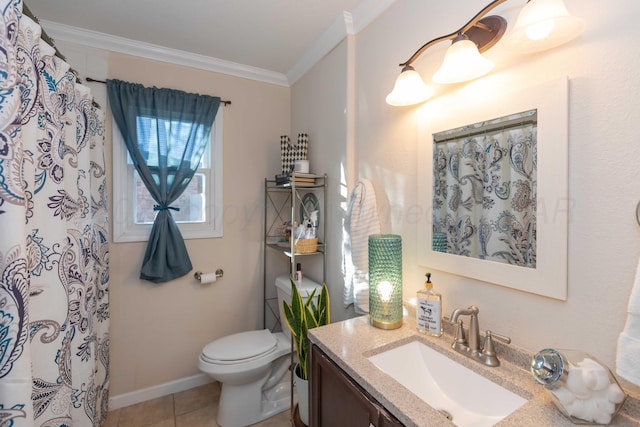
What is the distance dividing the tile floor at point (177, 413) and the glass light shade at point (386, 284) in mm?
1154

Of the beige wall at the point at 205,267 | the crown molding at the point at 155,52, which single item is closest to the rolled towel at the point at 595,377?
the beige wall at the point at 205,267

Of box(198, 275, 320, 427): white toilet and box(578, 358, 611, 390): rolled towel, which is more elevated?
box(578, 358, 611, 390): rolled towel

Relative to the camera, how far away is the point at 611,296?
28.2 inches

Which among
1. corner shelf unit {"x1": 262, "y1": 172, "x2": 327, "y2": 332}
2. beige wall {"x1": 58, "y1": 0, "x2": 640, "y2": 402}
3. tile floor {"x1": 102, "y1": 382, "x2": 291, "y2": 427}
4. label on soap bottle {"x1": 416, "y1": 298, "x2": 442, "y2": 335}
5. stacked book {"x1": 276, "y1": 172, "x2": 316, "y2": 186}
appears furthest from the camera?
corner shelf unit {"x1": 262, "y1": 172, "x2": 327, "y2": 332}

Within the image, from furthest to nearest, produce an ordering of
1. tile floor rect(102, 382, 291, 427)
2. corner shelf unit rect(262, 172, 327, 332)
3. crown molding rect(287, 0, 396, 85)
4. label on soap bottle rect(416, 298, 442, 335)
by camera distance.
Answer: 1. corner shelf unit rect(262, 172, 327, 332)
2. tile floor rect(102, 382, 291, 427)
3. crown molding rect(287, 0, 396, 85)
4. label on soap bottle rect(416, 298, 442, 335)

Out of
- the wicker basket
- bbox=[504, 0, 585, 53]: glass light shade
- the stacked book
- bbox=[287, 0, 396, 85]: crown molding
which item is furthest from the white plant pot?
bbox=[287, 0, 396, 85]: crown molding

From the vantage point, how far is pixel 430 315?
1085 millimetres

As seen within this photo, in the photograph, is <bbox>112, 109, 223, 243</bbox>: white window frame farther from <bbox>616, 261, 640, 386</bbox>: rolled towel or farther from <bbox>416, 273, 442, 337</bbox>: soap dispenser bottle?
<bbox>616, 261, 640, 386</bbox>: rolled towel

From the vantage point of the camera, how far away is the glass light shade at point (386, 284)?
1167 millimetres

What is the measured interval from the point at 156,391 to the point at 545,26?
2774mm

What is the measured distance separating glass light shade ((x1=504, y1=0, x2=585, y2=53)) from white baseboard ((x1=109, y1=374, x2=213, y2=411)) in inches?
104

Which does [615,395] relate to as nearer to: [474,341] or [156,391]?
[474,341]

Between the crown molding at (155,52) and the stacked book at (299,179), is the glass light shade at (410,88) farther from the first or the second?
the crown molding at (155,52)

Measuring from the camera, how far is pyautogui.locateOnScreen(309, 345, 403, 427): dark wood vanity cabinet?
0.81m
